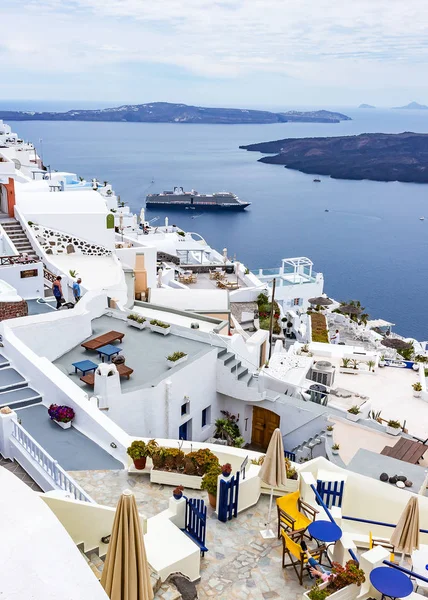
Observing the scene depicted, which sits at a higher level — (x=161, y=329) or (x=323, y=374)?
(x=161, y=329)

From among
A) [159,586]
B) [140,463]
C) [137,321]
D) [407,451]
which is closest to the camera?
[159,586]

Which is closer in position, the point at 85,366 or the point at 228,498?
the point at 228,498

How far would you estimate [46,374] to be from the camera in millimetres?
14531

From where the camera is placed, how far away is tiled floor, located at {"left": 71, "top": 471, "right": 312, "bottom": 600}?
9.41 metres

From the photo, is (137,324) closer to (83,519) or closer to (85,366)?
(85,366)

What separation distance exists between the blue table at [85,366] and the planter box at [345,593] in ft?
31.5

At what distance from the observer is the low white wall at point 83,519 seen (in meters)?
9.40

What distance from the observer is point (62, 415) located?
13.7m

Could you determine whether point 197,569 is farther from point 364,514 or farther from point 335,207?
point 335,207

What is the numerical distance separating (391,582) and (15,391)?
33.8 feet

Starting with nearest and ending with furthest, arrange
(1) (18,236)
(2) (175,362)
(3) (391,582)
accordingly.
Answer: (3) (391,582) < (2) (175,362) < (1) (18,236)

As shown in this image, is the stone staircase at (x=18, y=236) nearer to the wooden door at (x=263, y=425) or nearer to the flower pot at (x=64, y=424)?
the wooden door at (x=263, y=425)

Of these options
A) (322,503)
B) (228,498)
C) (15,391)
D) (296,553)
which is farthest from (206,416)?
Answer: (296,553)

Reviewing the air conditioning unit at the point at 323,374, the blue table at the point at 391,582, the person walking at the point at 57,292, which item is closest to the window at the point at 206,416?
the air conditioning unit at the point at 323,374
